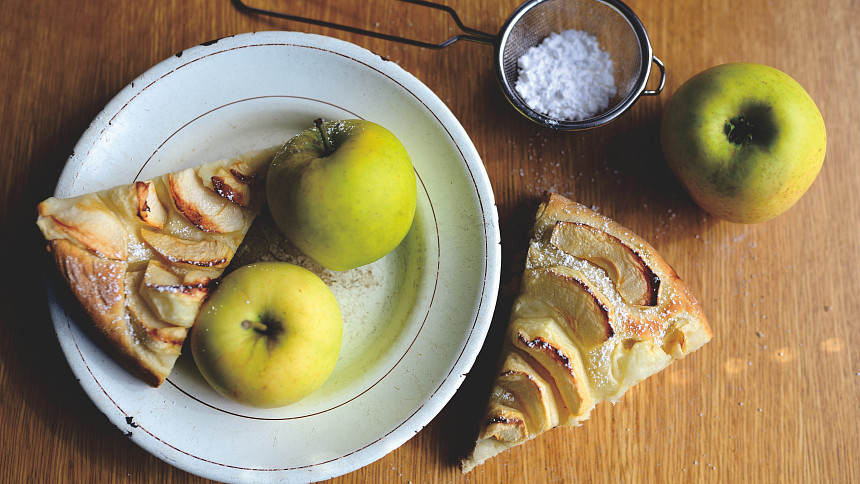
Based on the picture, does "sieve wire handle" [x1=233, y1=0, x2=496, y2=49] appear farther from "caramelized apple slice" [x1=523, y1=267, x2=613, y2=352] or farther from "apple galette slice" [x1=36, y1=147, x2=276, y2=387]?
"caramelized apple slice" [x1=523, y1=267, x2=613, y2=352]

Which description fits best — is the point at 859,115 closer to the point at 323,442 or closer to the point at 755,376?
the point at 755,376

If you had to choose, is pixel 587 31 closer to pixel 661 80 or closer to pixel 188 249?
pixel 661 80

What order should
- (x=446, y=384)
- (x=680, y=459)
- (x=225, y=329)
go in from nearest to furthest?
(x=225, y=329) → (x=446, y=384) → (x=680, y=459)

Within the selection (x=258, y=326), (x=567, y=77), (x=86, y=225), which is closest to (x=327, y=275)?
(x=258, y=326)

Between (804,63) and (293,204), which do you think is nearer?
(293,204)

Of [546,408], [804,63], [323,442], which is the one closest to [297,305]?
[323,442]

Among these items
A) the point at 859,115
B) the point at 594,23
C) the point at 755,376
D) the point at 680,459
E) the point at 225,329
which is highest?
the point at 594,23

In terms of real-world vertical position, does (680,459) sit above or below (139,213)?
below
